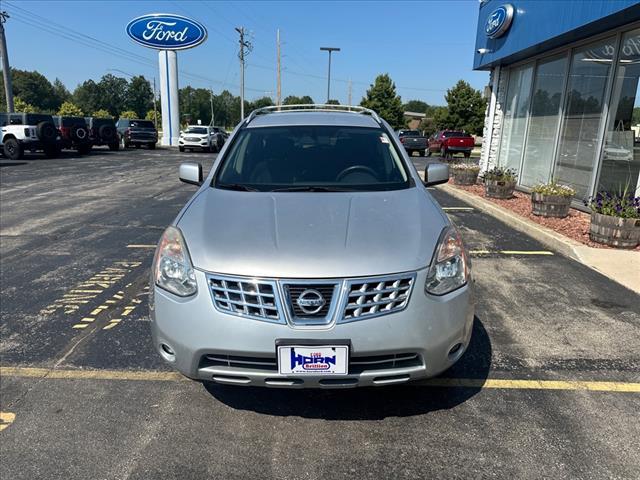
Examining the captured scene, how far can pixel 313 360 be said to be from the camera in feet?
7.08

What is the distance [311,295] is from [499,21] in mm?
10780

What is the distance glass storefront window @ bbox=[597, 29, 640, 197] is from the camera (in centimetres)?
738

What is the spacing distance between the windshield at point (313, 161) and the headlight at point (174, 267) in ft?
2.53

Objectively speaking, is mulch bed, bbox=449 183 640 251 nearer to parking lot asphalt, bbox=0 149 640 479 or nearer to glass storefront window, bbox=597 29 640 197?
glass storefront window, bbox=597 29 640 197

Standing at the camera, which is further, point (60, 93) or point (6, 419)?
point (60, 93)

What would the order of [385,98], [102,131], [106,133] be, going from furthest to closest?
[385,98] → [106,133] → [102,131]

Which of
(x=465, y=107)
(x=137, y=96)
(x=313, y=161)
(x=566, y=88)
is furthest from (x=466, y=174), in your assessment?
(x=137, y=96)

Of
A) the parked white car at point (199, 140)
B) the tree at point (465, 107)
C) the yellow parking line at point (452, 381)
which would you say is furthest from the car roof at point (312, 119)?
the tree at point (465, 107)

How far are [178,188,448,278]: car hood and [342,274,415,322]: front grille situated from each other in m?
0.05

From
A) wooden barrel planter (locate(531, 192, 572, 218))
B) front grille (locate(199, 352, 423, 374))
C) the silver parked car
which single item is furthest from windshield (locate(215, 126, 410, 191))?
wooden barrel planter (locate(531, 192, 572, 218))

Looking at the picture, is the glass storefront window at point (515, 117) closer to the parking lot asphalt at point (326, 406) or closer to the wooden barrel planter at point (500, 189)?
the wooden barrel planter at point (500, 189)

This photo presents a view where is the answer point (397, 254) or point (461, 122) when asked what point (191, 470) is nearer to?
point (397, 254)

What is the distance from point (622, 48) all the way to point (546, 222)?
3.24 meters

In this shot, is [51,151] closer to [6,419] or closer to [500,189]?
[500,189]
